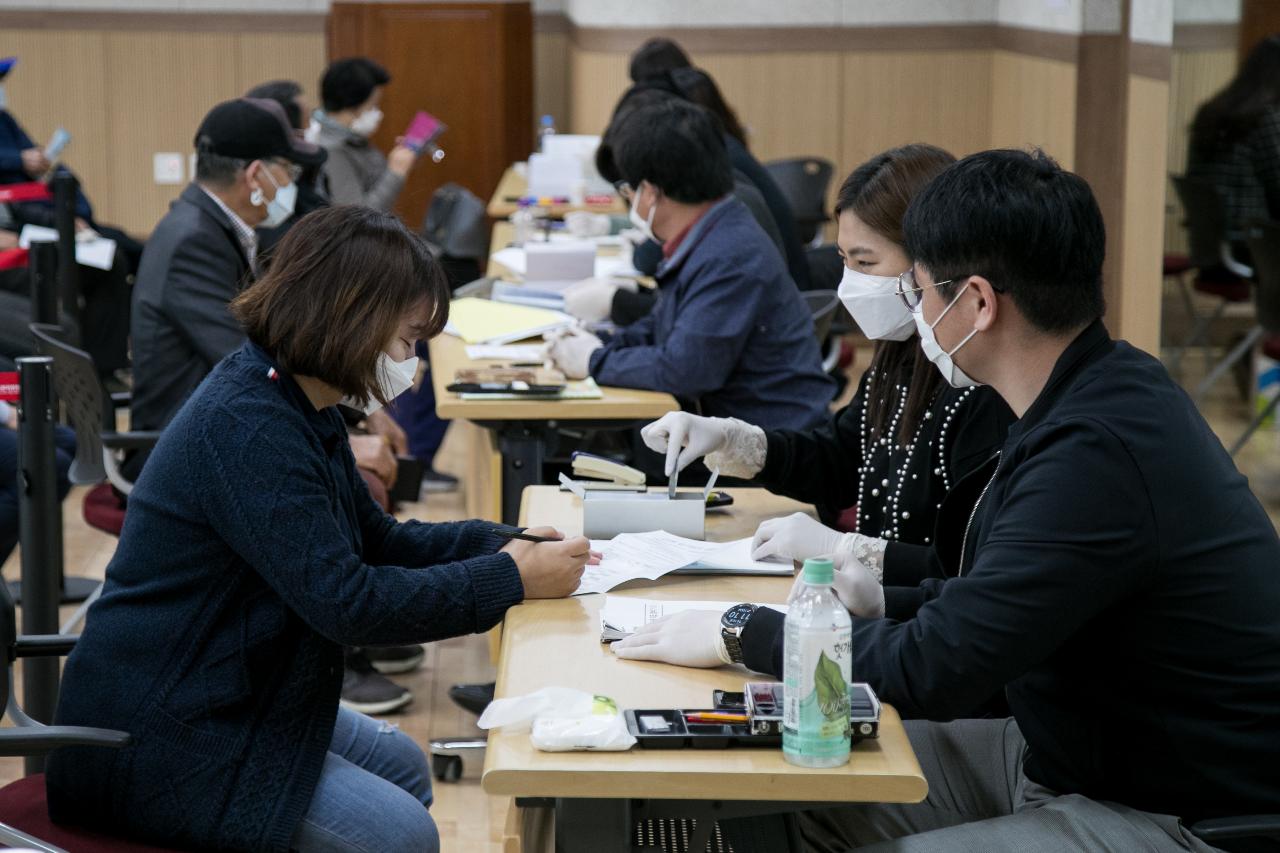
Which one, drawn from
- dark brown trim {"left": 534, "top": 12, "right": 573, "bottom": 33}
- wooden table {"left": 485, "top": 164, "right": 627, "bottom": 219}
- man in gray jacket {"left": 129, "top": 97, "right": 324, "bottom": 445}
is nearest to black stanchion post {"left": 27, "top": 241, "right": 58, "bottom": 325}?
man in gray jacket {"left": 129, "top": 97, "right": 324, "bottom": 445}

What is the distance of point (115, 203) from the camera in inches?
350

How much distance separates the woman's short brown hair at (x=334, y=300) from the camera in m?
1.92

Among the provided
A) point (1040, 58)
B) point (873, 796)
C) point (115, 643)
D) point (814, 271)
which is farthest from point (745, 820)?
point (1040, 58)

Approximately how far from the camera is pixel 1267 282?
4582mm

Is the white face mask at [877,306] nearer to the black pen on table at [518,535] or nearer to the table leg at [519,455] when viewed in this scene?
the black pen on table at [518,535]

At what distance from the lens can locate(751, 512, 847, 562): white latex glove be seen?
214cm

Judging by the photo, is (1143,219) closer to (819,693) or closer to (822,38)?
(822,38)

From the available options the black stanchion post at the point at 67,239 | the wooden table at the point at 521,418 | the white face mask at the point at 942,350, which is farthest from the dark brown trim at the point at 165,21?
the white face mask at the point at 942,350

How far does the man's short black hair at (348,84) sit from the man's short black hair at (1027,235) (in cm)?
522

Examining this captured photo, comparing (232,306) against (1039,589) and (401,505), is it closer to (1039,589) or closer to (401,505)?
(1039,589)

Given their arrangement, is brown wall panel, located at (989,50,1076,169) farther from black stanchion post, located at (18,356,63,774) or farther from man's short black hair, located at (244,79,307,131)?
black stanchion post, located at (18,356,63,774)

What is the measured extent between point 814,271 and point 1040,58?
2.67m

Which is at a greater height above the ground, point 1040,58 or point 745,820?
point 1040,58

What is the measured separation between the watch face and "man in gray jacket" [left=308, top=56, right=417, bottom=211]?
15.9ft
